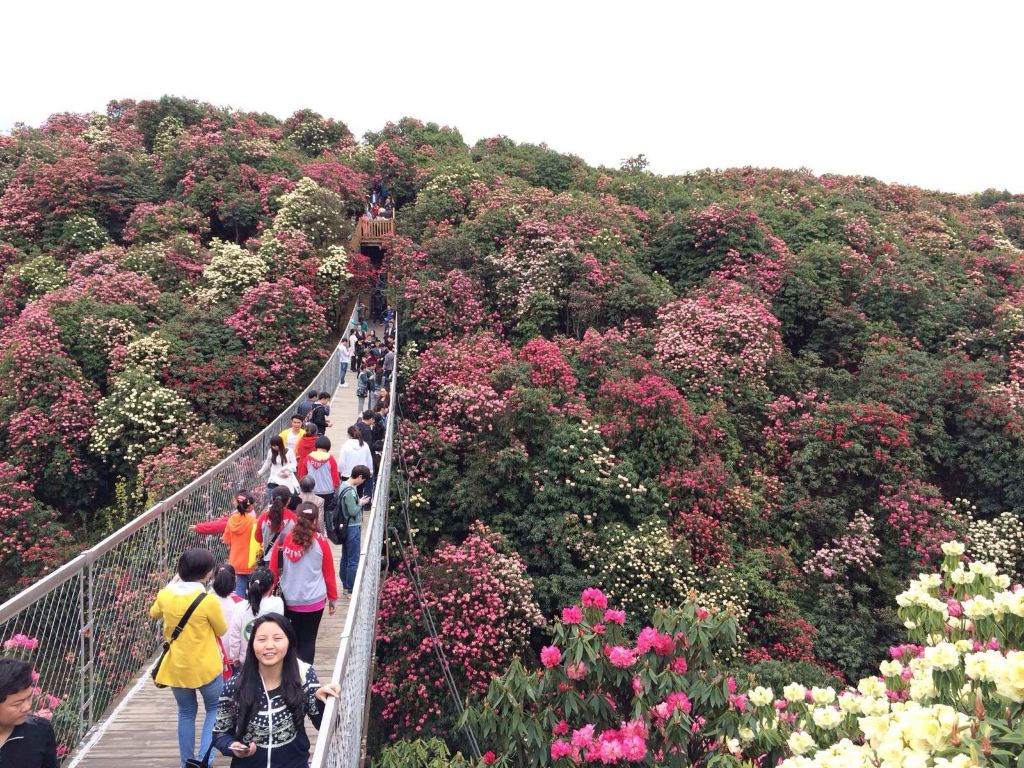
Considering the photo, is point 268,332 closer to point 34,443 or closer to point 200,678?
point 34,443

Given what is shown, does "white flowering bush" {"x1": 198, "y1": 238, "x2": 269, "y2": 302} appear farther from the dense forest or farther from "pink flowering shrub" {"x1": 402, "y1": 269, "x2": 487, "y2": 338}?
"pink flowering shrub" {"x1": 402, "y1": 269, "x2": 487, "y2": 338}

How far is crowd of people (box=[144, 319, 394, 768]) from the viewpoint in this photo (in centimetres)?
225

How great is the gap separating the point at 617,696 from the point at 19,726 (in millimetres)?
3451

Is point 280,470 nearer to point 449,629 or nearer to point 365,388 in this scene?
point 449,629

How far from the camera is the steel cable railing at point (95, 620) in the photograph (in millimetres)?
2916

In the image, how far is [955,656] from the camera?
260cm

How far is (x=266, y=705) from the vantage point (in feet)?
7.40

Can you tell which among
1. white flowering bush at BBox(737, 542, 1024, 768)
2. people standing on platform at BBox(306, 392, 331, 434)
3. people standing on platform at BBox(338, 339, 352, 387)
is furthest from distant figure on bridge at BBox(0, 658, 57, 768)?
people standing on platform at BBox(338, 339, 352, 387)

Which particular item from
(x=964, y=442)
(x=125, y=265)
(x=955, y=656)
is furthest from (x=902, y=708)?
(x=125, y=265)

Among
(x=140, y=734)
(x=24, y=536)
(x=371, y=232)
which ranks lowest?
(x=24, y=536)

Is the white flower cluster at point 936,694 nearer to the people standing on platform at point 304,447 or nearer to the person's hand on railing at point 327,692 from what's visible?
the person's hand on railing at point 327,692

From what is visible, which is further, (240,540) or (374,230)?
(374,230)

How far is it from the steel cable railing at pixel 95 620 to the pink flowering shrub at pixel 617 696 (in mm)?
2387

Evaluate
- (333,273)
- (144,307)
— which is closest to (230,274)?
(144,307)
